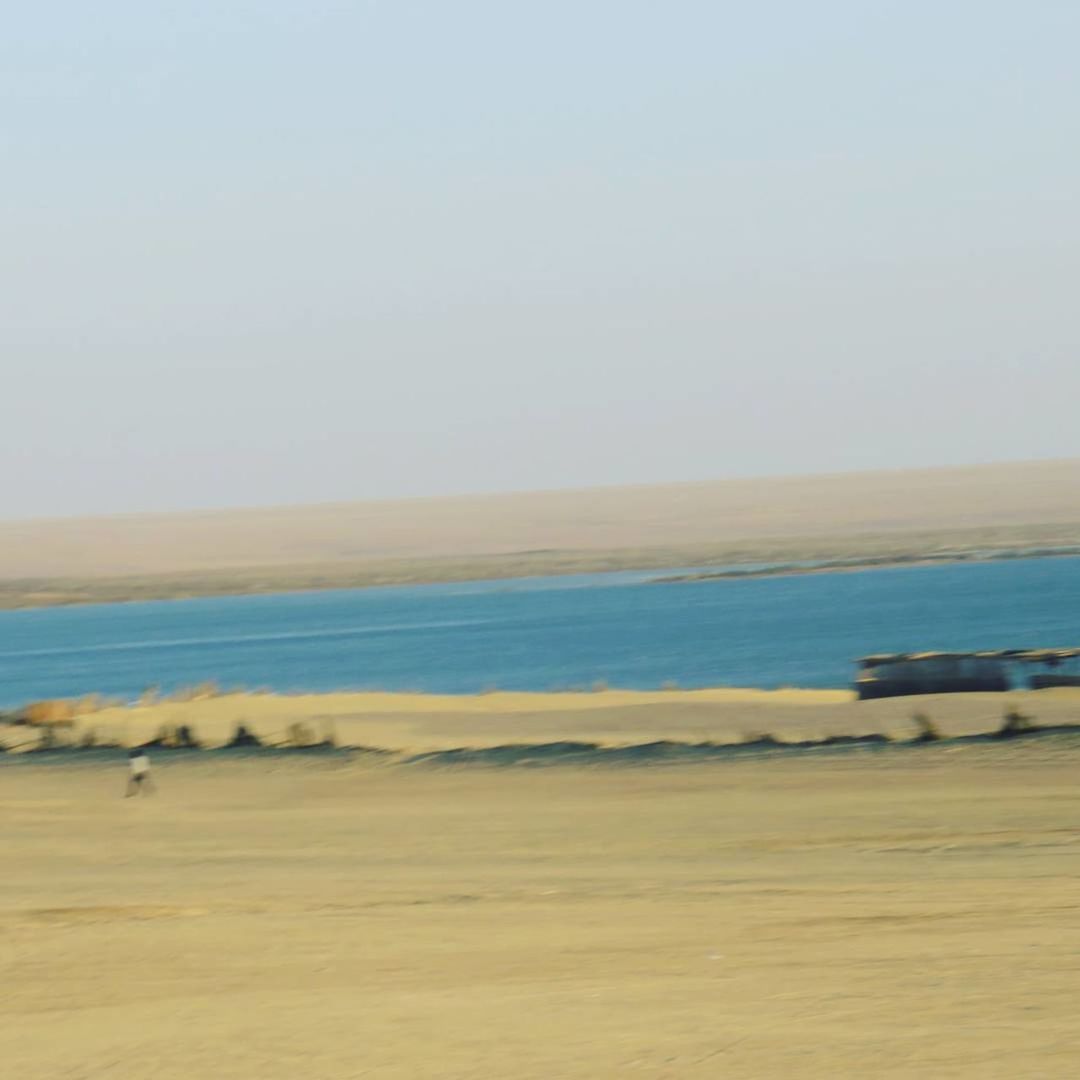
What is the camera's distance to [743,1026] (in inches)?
308

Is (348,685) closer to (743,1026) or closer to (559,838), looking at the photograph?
(559,838)

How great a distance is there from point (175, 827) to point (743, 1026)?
30.3 ft

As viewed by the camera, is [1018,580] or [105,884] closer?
[105,884]

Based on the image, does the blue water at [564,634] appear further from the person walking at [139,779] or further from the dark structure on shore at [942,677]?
the person walking at [139,779]

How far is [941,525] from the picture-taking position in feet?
561

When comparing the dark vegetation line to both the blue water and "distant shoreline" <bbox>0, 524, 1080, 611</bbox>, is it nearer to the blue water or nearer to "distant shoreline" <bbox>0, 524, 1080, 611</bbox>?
the blue water

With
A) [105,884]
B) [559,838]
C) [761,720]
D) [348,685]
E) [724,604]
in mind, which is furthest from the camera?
[724,604]

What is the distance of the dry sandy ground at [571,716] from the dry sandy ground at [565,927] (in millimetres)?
5053

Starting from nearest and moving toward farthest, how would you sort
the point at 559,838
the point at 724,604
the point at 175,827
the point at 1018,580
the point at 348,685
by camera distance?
the point at 559,838
the point at 175,827
the point at 348,685
the point at 724,604
the point at 1018,580

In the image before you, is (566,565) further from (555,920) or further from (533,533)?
(555,920)

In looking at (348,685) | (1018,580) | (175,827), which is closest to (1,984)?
(175,827)

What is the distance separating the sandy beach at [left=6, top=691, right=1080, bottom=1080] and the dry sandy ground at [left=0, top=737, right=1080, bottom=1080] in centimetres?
3

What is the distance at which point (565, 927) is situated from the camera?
1041cm

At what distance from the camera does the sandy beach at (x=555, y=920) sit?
762 cm
